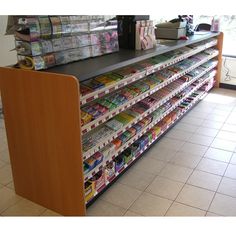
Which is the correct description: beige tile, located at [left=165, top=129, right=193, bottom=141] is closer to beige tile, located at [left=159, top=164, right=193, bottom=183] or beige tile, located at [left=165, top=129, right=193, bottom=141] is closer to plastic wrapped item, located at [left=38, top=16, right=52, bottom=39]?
beige tile, located at [left=159, top=164, right=193, bottom=183]

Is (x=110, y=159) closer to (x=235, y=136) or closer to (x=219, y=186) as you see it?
(x=219, y=186)

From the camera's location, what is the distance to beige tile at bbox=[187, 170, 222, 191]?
116 inches

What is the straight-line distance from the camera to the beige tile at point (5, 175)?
301cm

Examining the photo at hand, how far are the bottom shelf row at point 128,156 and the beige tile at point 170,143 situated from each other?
12 centimetres

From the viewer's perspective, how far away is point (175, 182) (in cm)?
299

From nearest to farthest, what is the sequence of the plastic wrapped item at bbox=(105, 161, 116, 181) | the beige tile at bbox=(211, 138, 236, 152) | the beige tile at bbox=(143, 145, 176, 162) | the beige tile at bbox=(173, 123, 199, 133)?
1. the plastic wrapped item at bbox=(105, 161, 116, 181)
2. the beige tile at bbox=(143, 145, 176, 162)
3. the beige tile at bbox=(211, 138, 236, 152)
4. the beige tile at bbox=(173, 123, 199, 133)

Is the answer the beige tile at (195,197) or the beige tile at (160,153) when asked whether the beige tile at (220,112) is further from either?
the beige tile at (195,197)

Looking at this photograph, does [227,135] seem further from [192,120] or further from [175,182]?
[175,182]

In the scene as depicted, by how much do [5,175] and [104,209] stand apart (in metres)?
1.20

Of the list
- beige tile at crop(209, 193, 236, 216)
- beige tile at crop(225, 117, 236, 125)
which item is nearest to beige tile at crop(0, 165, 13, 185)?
beige tile at crop(209, 193, 236, 216)

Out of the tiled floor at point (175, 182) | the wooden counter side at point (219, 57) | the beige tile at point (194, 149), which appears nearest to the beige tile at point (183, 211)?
the tiled floor at point (175, 182)

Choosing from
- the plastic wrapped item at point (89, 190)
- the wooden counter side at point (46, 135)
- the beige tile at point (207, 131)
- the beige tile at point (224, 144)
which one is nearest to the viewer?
the wooden counter side at point (46, 135)

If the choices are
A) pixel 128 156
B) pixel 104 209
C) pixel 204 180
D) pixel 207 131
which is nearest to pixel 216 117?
pixel 207 131

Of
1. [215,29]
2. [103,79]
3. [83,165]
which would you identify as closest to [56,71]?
[103,79]
